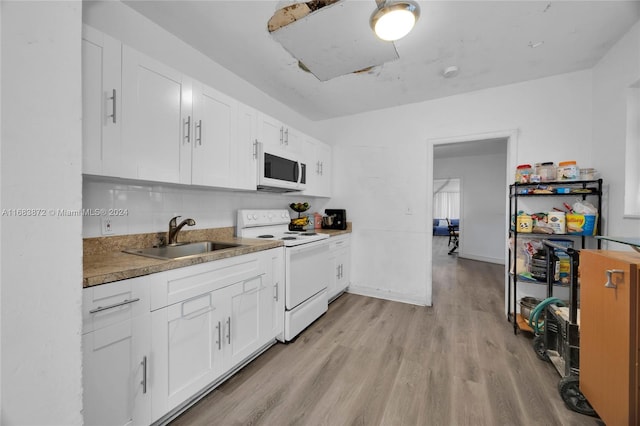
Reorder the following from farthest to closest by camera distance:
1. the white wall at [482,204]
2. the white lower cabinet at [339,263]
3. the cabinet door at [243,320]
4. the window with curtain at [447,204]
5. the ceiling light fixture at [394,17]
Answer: the window with curtain at [447,204]
the white wall at [482,204]
the white lower cabinet at [339,263]
the cabinet door at [243,320]
the ceiling light fixture at [394,17]

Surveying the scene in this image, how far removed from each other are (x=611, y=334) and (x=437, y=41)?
2.07 metres

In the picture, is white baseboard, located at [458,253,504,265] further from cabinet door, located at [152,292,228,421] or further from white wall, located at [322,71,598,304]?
cabinet door, located at [152,292,228,421]

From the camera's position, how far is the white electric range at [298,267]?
2.03 meters

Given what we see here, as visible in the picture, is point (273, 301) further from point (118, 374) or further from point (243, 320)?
point (118, 374)

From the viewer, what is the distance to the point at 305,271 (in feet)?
7.27

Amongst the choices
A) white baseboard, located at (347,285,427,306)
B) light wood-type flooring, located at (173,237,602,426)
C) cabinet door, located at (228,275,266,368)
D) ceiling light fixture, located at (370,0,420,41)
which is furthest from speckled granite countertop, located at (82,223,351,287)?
white baseboard, located at (347,285,427,306)

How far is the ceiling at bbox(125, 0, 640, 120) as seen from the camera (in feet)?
5.13

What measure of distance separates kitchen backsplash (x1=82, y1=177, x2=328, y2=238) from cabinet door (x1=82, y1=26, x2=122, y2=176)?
0.80ft

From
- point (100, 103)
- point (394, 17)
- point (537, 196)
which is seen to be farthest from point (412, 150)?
point (100, 103)

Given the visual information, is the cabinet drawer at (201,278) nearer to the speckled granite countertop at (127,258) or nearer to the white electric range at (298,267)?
the speckled granite countertop at (127,258)

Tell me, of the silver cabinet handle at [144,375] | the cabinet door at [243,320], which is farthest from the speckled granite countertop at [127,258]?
the silver cabinet handle at [144,375]

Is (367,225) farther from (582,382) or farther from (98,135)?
(98,135)

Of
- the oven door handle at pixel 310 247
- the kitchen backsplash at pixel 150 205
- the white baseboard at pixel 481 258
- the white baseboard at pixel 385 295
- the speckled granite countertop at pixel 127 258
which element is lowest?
the white baseboard at pixel 385 295

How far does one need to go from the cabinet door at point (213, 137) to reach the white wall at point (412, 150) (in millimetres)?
1824
